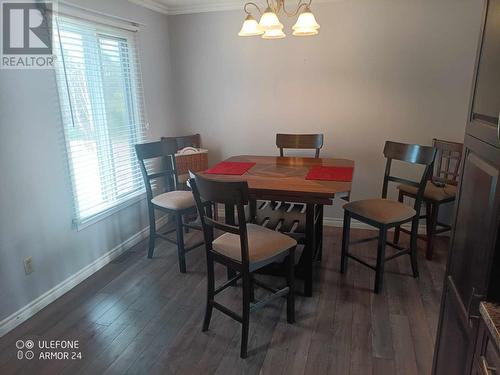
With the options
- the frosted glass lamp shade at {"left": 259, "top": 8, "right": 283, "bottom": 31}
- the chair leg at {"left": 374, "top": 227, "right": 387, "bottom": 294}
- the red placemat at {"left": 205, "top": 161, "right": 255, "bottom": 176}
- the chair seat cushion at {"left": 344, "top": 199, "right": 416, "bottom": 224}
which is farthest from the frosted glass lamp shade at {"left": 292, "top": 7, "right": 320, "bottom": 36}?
the chair leg at {"left": 374, "top": 227, "right": 387, "bottom": 294}

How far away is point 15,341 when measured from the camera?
82.3 inches

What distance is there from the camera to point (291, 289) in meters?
2.15

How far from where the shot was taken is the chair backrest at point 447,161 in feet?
9.95

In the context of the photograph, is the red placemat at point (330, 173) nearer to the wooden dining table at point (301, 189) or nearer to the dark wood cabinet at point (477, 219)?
the wooden dining table at point (301, 189)

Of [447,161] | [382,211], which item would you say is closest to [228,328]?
[382,211]

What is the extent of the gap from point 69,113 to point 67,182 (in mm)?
507

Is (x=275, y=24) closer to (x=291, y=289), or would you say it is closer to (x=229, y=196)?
(x=229, y=196)

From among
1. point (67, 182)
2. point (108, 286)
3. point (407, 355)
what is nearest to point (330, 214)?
point (407, 355)

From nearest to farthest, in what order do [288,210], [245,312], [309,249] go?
[245,312] → [309,249] → [288,210]

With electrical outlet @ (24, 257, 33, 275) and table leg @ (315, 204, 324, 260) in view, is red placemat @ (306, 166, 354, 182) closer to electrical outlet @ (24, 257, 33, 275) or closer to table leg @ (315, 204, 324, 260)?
table leg @ (315, 204, 324, 260)

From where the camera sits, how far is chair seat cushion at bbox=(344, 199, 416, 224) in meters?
2.47

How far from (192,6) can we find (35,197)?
2.48m
